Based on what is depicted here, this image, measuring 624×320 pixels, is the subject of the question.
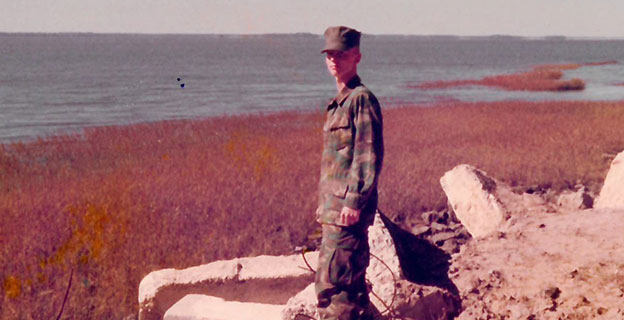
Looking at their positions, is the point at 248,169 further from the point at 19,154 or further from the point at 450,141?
the point at 19,154

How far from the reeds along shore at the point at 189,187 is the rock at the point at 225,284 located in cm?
39

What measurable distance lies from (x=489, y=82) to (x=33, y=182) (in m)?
44.0

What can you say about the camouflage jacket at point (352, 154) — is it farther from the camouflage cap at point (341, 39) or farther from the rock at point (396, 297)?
the rock at point (396, 297)

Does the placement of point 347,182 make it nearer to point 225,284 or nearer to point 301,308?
point 301,308

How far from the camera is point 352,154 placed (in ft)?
11.5

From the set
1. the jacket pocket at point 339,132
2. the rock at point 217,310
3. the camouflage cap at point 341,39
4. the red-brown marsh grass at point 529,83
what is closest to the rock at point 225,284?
the rock at point 217,310

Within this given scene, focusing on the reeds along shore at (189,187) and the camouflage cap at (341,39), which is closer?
the camouflage cap at (341,39)

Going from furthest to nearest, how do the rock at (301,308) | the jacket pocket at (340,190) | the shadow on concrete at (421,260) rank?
the shadow on concrete at (421,260), the rock at (301,308), the jacket pocket at (340,190)

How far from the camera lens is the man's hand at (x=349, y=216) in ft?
11.0

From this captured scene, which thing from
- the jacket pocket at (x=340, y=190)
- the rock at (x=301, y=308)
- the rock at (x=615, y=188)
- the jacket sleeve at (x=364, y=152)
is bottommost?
the rock at (x=301, y=308)

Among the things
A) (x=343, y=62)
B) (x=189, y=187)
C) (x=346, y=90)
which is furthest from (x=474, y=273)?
(x=189, y=187)

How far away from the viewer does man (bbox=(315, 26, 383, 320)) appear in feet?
11.1

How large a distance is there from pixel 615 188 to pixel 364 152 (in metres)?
4.31

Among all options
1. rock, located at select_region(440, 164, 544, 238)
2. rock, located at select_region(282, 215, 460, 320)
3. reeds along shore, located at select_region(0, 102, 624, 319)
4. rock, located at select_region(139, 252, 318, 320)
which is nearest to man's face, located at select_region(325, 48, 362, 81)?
rock, located at select_region(282, 215, 460, 320)
